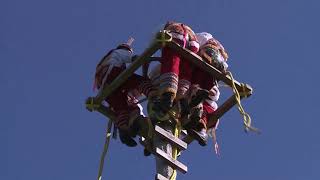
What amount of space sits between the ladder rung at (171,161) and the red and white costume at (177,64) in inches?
23.5

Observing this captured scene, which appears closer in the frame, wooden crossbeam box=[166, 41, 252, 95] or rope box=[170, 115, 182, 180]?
rope box=[170, 115, 182, 180]

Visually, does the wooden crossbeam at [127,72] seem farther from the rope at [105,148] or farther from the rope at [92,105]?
the rope at [105,148]

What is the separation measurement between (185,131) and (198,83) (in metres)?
0.47

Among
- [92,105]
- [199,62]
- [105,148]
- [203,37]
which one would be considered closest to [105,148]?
[105,148]

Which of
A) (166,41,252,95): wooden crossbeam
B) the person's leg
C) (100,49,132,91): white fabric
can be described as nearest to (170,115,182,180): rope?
the person's leg

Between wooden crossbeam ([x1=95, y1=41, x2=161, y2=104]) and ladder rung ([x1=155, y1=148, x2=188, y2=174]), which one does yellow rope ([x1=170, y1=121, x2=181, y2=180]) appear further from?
wooden crossbeam ([x1=95, y1=41, x2=161, y2=104])

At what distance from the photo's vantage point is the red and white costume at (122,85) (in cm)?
669

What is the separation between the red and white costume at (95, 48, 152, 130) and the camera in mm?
6688

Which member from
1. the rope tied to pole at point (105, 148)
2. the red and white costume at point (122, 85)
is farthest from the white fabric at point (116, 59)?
the rope tied to pole at point (105, 148)

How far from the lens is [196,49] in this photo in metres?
7.02

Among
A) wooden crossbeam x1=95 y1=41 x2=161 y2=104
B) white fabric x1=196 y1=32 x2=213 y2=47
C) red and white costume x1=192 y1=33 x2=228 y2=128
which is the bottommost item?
wooden crossbeam x1=95 y1=41 x2=161 y2=104

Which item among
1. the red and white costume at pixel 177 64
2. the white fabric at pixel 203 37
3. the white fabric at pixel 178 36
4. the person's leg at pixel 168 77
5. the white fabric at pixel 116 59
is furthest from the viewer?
the white fabric at pixel 203 37

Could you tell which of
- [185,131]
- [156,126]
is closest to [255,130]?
[185,131]

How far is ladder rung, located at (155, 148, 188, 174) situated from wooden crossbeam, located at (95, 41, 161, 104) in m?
1.01
